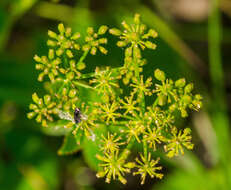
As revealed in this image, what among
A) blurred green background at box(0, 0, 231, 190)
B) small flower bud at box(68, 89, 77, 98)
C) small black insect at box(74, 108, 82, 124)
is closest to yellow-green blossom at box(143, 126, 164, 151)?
small black insect at box(74, 108, 82, 124)

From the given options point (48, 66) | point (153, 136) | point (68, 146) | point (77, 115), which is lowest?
point (68, 146)

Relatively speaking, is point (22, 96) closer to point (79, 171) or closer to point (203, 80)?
point (79, 171)

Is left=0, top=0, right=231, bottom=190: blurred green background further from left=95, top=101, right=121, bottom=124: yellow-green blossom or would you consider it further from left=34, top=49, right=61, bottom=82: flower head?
left=95, top=101, right=121, bottom=124: yellow-green blossom

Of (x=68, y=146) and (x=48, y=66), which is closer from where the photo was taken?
(x=48, y=66)

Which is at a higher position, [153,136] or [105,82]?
[105,82]

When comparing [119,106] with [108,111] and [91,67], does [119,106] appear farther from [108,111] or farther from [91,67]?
[91,67]

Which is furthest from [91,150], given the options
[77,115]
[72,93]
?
[72,93]

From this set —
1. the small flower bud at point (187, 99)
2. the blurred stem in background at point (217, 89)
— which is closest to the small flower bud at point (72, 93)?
the small flower bud at point (187, 99)

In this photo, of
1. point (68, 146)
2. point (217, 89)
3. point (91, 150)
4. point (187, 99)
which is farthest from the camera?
point (217, 89)

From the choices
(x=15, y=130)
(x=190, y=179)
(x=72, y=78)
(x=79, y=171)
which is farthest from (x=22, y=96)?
(x=190, y=179)
